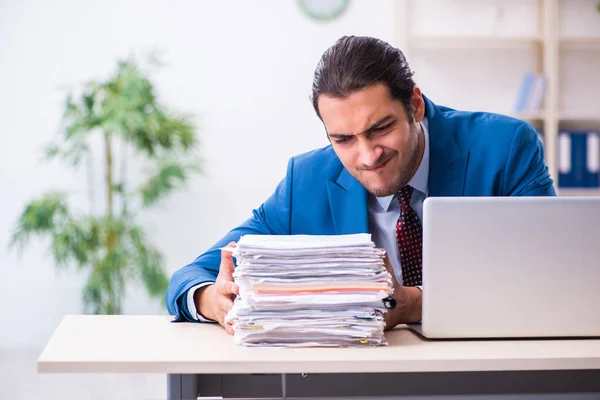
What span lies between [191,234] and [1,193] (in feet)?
3.40

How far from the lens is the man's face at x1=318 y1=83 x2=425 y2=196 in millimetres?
1603

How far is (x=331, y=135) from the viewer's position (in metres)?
1.65

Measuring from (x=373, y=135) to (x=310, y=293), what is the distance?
0.49 metres

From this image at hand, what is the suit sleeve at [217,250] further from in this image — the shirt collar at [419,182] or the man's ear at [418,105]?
the man's ear at [418,105]

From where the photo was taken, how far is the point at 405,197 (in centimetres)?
180

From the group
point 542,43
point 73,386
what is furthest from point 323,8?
point 73,386

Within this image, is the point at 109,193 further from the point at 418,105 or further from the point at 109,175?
the point at 418,105

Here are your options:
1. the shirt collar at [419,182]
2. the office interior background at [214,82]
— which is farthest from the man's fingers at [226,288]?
the office interior background at [214,82]

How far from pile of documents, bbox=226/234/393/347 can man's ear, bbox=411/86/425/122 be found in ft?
1.90

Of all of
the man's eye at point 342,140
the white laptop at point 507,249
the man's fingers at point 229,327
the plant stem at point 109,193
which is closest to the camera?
the white laptop at point 507,249

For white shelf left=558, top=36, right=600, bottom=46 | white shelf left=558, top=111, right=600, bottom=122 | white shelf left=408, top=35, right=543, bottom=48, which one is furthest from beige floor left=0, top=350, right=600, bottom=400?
white shelf left=558, top=36, right=600, bottom=46

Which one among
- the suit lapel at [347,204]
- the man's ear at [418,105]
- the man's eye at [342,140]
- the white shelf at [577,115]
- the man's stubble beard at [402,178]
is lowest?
the suit lapel at [347,204]

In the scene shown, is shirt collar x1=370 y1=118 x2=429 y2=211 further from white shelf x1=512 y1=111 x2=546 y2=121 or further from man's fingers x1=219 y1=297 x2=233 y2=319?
white shelf x1=512 y1=111 x2=546 y2=121

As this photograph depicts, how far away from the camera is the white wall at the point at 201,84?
4.12 m
